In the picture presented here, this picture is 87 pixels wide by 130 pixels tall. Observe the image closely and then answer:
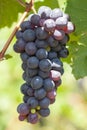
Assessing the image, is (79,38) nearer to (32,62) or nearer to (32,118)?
(32,62)

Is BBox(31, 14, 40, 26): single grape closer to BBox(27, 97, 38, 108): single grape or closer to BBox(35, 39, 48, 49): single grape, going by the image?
BBox(35, 39, 48, 49): single grape

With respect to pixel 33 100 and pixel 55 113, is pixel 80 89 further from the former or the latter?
pixel 33 100

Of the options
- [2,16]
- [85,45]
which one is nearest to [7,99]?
[2,16]

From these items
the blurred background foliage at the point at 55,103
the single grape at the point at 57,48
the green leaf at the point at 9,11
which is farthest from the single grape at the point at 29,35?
the blurred background foliage at the point at 55,103

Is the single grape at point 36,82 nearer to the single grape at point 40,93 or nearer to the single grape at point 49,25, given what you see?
the single grape at point 40,93

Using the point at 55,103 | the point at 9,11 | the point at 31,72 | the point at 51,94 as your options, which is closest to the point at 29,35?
the point at 31,72

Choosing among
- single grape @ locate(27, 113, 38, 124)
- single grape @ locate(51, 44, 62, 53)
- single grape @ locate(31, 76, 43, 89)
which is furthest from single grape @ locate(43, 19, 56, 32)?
single grape @ locate(27, 113, 38, 124)
